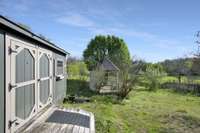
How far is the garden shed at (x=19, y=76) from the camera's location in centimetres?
441

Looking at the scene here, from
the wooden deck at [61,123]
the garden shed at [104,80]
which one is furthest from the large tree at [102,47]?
the wooden deck at [61,123]

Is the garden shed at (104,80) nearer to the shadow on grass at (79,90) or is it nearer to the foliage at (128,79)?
the shadow on grass at (79,90)

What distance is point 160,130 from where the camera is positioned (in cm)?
877

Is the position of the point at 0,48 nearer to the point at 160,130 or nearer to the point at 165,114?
the point at 160,130

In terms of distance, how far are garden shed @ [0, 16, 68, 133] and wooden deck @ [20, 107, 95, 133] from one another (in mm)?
254

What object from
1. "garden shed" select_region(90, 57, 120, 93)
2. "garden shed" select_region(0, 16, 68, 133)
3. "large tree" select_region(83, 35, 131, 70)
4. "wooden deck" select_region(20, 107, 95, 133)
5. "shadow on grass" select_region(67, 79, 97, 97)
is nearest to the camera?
"garden shed" select_region(0, 16, 68, 133)

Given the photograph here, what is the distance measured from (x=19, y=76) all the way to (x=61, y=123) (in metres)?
1.87

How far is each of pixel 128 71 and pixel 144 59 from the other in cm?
183

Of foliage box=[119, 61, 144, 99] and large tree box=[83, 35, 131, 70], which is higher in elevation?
large tree box=[83, 35, 131, 70]

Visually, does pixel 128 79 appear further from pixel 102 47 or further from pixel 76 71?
pixel 102 47

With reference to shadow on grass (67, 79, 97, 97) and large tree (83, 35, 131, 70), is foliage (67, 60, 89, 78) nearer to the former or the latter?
shadow on grass (67, 79, 97, 97)

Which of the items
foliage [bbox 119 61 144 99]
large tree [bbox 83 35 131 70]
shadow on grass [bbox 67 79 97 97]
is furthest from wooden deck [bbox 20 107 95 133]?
large tree [bbox 83 35 131 70]

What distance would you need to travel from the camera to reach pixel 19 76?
5.29 meters

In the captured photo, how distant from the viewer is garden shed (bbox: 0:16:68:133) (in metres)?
4.41
